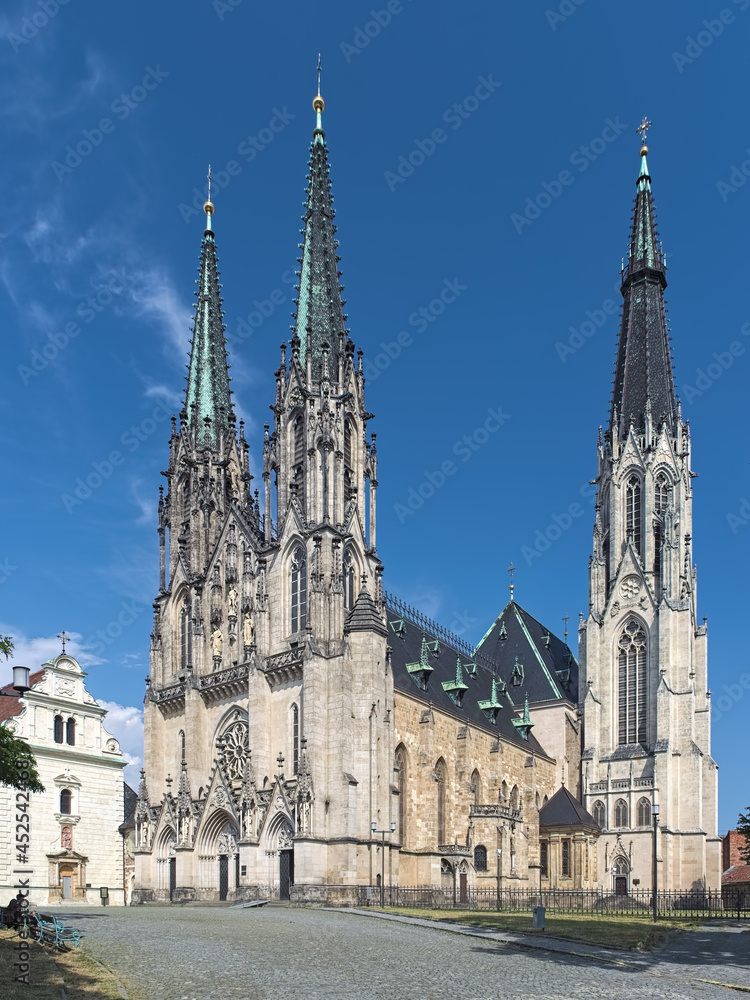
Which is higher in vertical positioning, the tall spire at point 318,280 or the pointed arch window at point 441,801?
the tall spire at point 318,280

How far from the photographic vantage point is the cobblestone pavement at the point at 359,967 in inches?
616

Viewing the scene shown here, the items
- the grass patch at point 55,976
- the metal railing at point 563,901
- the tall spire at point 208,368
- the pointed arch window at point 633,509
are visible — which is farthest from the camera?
the pointed arch window at point 633,509

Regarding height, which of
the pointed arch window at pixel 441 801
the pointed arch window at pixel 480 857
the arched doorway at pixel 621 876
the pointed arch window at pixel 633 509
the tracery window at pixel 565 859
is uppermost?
the pointed arch window at pixel 633 509

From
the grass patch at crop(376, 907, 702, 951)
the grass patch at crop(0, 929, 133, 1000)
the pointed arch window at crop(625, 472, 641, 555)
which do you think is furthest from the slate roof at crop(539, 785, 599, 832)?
the grass patch at crop(0, 929, 133, 1000)

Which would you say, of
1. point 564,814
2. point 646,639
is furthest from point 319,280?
point 564,814

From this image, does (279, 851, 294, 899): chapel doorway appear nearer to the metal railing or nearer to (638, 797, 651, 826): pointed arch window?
the metal railing

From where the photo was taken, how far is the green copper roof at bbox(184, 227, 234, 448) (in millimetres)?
59969

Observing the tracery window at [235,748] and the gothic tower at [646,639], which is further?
the gothic tower at [646,639]

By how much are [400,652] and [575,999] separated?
134 feet

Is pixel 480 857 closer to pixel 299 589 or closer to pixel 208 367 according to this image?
pixel 299 589

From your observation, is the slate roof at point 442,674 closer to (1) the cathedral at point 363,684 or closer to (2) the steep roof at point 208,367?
(1) the cathedral at point 363,684

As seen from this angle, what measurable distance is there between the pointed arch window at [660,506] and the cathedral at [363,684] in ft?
0.53

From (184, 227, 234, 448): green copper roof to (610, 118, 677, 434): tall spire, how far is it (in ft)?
95.5

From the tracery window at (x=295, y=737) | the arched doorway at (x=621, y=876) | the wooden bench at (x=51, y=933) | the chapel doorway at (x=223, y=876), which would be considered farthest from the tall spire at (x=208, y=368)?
the wooden bench at (x=51, y=933)
